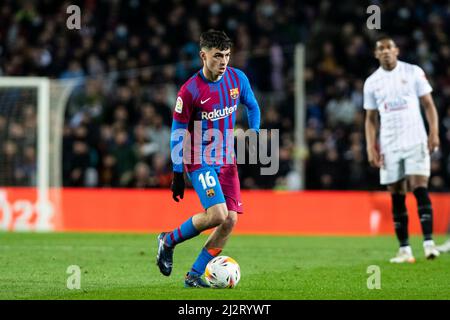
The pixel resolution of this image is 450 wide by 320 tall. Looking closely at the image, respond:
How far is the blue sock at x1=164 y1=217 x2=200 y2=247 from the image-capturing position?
8430 mm

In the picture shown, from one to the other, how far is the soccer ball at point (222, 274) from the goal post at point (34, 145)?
8.92 meters

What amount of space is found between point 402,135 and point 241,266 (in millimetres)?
2239

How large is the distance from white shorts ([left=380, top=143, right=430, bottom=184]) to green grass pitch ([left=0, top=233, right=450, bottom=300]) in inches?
36.3

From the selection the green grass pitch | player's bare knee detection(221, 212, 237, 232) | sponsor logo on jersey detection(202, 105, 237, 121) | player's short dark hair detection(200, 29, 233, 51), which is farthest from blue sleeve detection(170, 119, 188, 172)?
the green grass pitch

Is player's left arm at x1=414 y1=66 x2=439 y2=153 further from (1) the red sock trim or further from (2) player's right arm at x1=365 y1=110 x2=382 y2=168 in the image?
(1) the red sock trim

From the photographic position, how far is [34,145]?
17.9m

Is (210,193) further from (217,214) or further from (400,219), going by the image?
(400,219)

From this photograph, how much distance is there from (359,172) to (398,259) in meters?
7.39

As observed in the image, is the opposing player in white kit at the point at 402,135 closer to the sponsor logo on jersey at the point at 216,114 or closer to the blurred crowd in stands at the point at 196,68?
the sponsor logo on jersey at the point at 216,114

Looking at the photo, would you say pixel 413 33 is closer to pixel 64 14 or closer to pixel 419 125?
pixel 64 14

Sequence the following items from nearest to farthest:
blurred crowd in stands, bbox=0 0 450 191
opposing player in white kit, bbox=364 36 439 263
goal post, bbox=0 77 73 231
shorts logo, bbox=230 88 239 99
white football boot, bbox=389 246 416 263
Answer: shorts logo, bbox=230 88 239 99, white football boot, bbox=389 246 416 263, opposing player in white kit, bbox=364 36 439 263, goal post, bbox=0 77 73 231, blurred crowd in stands, bbox=0 0 450 191

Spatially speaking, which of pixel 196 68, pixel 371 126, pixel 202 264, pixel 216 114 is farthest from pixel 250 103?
pixel 196 68

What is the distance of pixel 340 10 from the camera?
843 inches

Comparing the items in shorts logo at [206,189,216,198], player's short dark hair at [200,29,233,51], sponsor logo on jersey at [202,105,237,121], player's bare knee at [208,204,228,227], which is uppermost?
player's short dark hair at [200,29,233,51]
